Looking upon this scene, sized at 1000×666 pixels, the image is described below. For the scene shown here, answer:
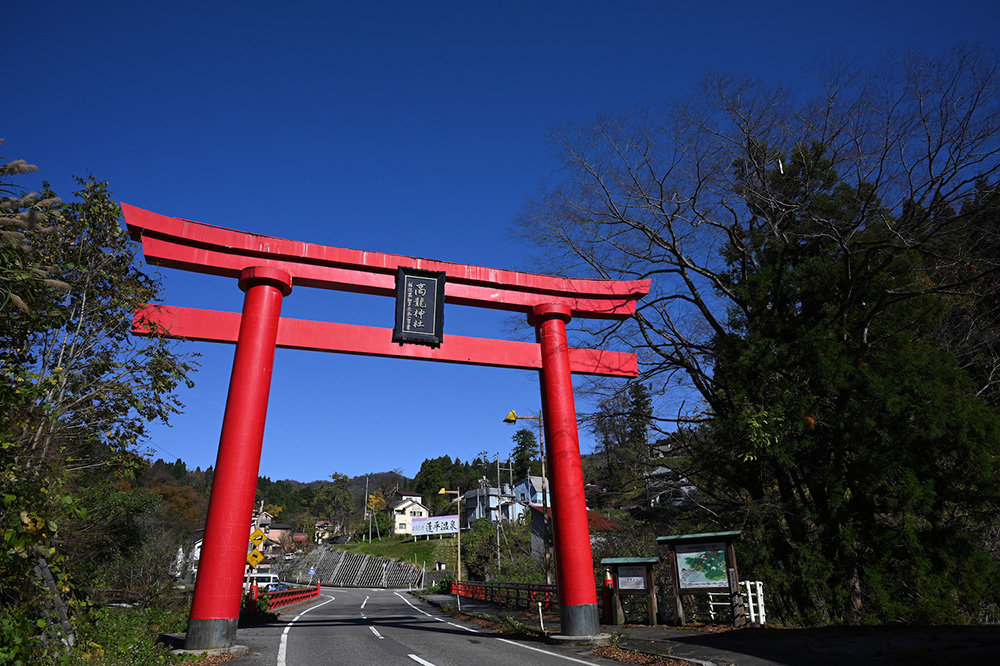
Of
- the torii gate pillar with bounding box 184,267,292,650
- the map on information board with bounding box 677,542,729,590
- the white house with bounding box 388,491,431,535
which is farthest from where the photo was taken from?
the white house with bounding box 388,491,431,535

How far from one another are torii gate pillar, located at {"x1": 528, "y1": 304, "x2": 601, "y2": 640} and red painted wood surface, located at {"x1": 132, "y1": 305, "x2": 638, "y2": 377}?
493mm

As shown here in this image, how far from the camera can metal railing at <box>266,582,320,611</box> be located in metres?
21.9

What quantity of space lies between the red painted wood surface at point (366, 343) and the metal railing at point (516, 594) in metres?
6.96

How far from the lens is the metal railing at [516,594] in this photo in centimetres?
1694

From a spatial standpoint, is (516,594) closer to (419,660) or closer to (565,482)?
(565,482)

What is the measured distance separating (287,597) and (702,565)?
70.8ft

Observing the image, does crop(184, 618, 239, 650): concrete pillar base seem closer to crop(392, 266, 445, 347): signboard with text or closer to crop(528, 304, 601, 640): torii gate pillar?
crop(392, 266, 445, 347): signboard with text

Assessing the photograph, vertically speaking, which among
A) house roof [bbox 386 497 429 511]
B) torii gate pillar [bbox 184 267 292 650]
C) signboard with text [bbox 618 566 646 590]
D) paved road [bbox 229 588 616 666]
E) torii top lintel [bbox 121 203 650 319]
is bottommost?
paved road [bbox 229 588 616 666]

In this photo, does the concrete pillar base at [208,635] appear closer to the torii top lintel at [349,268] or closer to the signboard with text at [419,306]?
the signboard with text at [419,306]

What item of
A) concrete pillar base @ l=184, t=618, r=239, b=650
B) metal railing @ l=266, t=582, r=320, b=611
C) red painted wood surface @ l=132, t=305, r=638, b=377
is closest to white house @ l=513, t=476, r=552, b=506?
metal railing @ l=266, t=582, r=320, b=611

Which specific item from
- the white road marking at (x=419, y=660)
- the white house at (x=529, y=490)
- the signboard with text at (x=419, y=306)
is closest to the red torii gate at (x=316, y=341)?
the signboard with text at (x=419, y=306)

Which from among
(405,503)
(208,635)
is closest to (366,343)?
(208,635)

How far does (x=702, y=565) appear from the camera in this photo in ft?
37.6

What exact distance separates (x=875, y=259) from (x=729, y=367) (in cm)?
419
